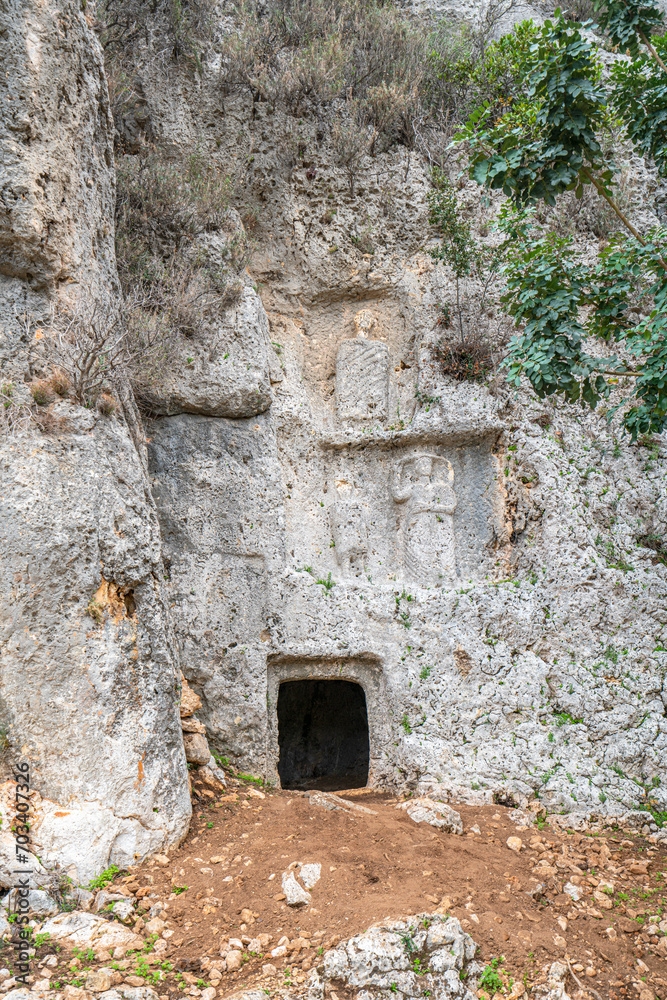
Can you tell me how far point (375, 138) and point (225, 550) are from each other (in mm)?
5686

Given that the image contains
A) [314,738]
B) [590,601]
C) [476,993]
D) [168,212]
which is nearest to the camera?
[476,993]

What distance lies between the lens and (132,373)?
6.39m

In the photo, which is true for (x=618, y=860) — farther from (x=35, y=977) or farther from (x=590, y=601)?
(x=35, y=977)

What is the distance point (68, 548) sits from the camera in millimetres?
5070

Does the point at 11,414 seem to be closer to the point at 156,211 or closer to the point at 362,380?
the point at 156,211

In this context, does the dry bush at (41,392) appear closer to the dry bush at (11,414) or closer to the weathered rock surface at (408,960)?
the dry bush at (11,414)

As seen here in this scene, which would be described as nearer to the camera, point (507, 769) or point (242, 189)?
point (507, 769)

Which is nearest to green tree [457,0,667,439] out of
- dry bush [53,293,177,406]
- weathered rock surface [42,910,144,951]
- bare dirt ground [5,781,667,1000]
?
dry bush [53,293,177,406]

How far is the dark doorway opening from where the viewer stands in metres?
10.2

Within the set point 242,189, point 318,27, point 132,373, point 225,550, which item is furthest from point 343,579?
point 318,27

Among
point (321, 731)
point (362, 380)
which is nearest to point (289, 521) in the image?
point (362, 380)

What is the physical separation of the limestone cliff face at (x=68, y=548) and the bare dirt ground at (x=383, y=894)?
1.79 ft

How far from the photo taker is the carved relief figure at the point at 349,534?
773cm

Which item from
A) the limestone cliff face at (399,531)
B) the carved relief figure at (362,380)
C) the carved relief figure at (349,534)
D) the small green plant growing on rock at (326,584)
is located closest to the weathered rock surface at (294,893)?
the limestone cliff face at (399,531)
